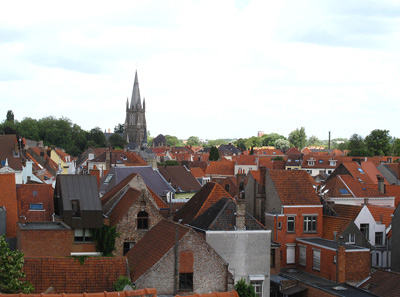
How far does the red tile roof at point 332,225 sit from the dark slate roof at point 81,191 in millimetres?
17458

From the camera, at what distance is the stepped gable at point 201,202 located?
3600cm

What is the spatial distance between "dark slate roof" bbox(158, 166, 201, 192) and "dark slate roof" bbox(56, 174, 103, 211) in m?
27.7

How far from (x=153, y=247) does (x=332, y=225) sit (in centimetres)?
1719

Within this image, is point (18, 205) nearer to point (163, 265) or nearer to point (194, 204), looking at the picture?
point (194, 204)

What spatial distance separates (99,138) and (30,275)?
157763 mm

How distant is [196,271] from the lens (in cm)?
2734

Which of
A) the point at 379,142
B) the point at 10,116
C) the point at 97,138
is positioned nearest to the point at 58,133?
the point at 97,138

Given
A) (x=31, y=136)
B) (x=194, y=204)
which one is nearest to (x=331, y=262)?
(x=194, y=204)

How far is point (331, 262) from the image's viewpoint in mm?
35562

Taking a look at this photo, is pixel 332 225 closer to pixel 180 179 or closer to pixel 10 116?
pixel 180 179

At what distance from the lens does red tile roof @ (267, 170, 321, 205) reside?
1585 inches

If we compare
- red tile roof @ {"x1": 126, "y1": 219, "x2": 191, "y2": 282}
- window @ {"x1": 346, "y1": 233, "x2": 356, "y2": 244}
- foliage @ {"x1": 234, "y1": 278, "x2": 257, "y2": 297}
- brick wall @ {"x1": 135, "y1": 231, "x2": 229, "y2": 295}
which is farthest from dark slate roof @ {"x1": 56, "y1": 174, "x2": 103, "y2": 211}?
window @ {"x1": 346, "y1": 233, "x2": 356, "y2": 244}

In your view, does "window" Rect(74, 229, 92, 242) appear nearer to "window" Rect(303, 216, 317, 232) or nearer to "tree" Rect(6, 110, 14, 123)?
"window" Rect(303, 216, 317, 232)

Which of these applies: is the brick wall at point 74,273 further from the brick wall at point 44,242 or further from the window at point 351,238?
the window at point 351,238
